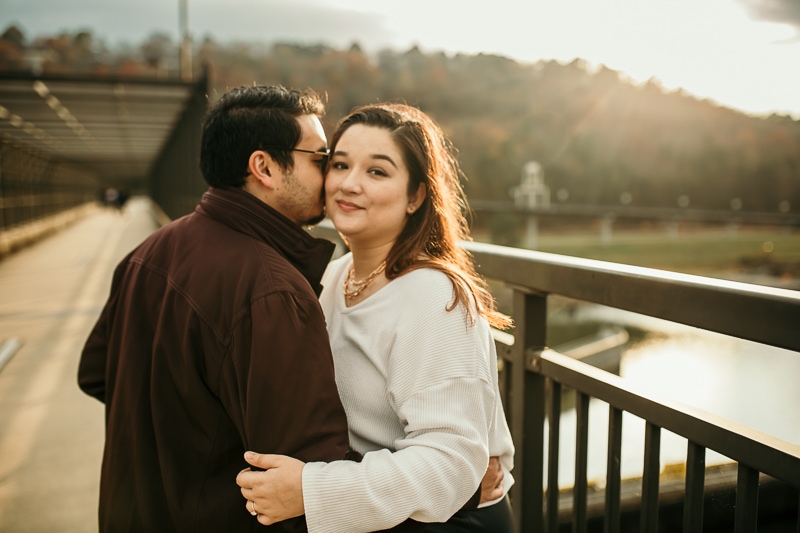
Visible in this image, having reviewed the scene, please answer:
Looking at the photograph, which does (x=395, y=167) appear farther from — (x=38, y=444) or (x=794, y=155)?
(x=794, y=155)

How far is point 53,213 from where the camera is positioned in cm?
2345

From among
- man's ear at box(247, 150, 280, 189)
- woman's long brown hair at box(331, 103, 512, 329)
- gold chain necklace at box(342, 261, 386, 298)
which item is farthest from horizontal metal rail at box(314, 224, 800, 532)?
man's ear at box(247, 150, 280, 189)

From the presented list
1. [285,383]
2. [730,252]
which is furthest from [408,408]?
[730,252]

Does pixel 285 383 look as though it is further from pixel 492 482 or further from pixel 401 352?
pixel 492 482

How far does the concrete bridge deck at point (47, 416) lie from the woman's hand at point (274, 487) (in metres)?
1.95

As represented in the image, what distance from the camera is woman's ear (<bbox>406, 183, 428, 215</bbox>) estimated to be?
1832 millimetres

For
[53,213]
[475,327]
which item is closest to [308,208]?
[475,327]

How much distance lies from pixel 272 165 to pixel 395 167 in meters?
0.33

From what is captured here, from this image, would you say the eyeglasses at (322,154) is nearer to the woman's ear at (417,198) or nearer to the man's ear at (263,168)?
the man's ear at (263,168)

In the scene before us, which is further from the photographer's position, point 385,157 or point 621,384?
point 385,157

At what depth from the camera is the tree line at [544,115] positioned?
10.3 m

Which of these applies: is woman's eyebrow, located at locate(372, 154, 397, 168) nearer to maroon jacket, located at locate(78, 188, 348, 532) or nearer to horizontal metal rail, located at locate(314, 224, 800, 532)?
maroon jacket, located at locate(78, 188, 348, 532)

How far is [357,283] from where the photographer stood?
5.99 ft

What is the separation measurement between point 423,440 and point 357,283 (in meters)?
0.58
